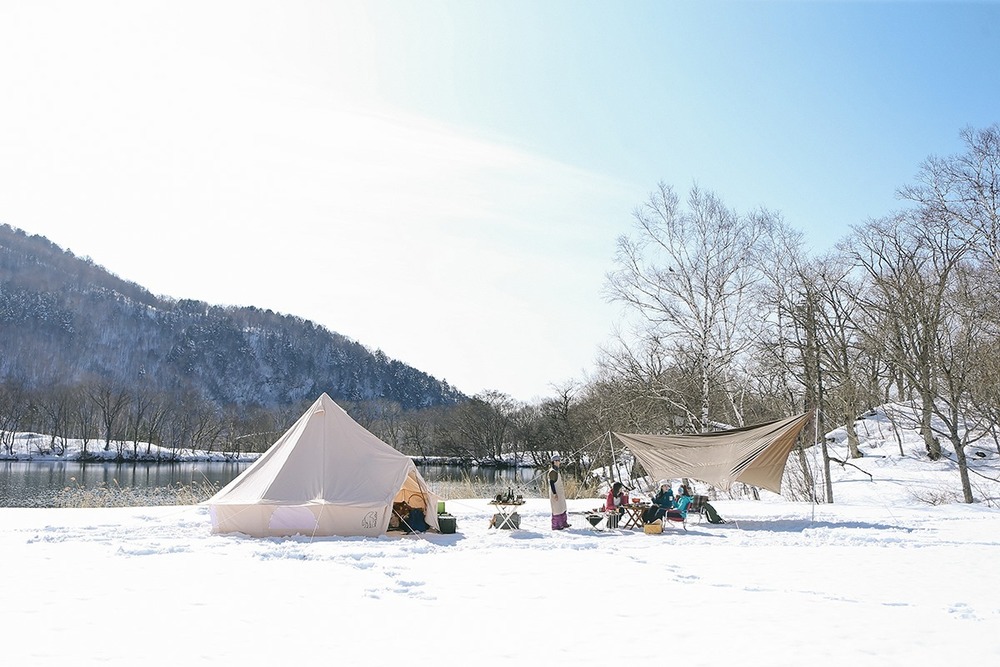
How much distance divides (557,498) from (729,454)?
157 inches

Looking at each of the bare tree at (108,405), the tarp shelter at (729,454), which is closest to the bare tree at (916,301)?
the tarp shelter at (729,454)

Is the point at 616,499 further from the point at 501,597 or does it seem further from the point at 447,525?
the point at 501,597

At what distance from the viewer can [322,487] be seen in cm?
1192

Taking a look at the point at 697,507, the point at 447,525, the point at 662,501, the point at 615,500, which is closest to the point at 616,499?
the point at 615,500

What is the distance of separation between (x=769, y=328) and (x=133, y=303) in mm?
166855

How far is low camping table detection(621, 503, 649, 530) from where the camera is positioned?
1355 cm

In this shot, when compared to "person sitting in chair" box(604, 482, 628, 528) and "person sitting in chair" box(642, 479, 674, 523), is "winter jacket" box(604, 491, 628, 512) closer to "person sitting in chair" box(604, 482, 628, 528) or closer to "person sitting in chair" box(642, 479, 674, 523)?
"person sitting in chair" box(604, 482, 628, 528)

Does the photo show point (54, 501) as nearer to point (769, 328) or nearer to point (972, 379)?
point (769, 328)

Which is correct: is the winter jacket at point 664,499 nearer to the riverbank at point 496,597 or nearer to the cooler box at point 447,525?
the riverbank at point 496,597

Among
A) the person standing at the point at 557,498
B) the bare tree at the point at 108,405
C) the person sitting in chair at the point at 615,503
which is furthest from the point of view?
the bare tree at the point at 108,405

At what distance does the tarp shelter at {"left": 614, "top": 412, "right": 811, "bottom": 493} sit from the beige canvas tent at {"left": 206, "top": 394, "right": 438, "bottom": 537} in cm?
505

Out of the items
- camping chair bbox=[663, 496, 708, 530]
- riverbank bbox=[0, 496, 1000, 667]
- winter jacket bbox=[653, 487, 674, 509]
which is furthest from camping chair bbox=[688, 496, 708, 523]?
riverbank bbox=[0, 496, 1000, 667]

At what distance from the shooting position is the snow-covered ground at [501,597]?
16.7ft

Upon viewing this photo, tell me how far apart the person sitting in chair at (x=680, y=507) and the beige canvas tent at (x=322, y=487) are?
4556mm
